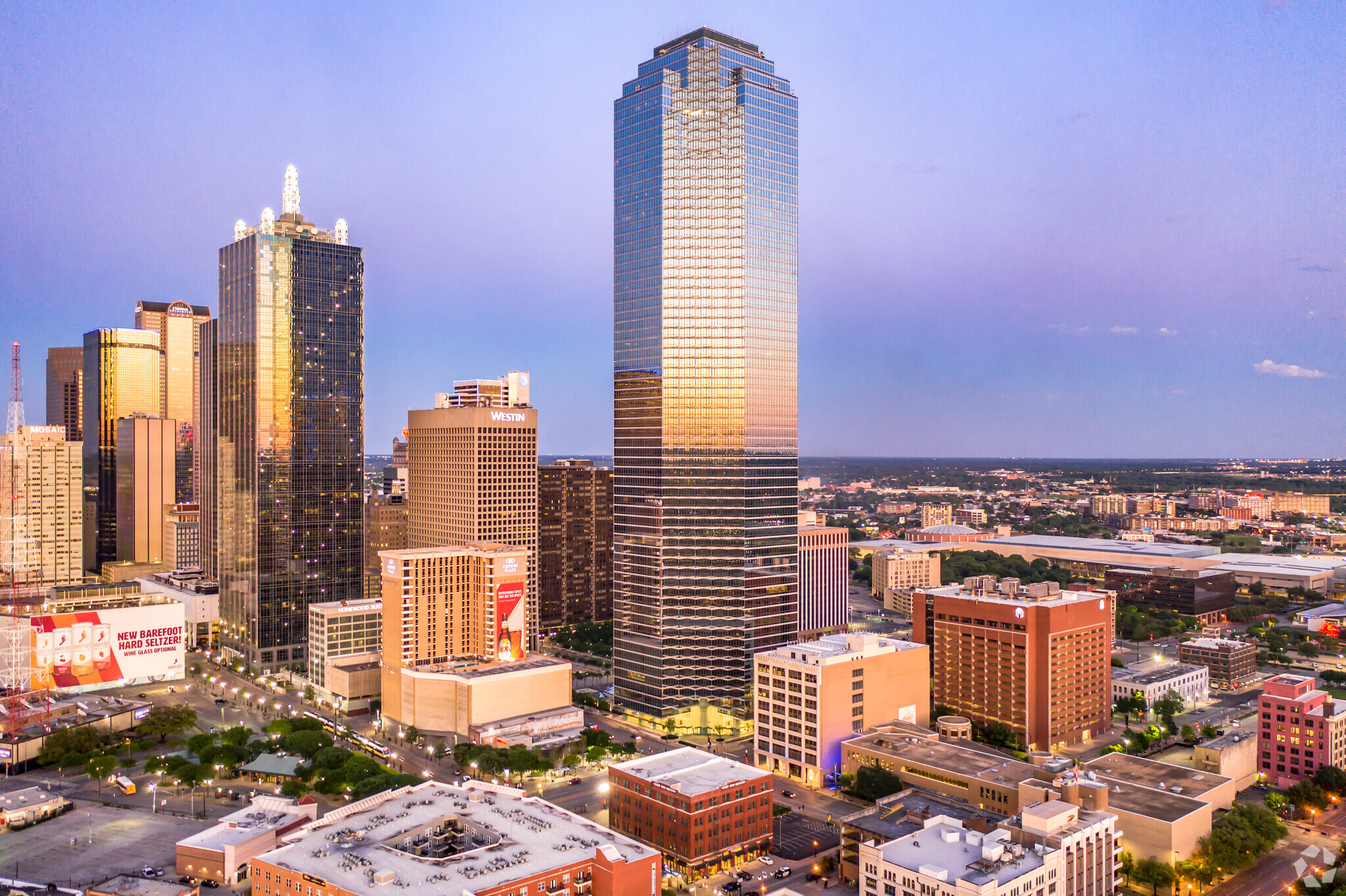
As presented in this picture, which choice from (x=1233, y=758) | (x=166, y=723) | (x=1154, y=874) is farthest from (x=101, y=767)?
(x=1233, y=758)

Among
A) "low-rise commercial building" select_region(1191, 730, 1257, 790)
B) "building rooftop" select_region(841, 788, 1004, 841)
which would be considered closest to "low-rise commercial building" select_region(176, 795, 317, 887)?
"building rooftop" select_region(841, 788, 1004, 841)

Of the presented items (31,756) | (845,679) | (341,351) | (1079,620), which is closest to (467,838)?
(845,679)

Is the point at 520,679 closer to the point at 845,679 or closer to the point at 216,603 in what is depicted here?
the point at 845,679

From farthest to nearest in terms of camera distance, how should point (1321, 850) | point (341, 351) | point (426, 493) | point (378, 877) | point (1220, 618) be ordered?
point (1220, 618), point (341, 351), point (426, 493), point (1321, 850), point (378, 877)

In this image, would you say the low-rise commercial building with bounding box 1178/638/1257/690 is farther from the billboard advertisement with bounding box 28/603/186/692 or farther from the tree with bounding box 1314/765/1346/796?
the billboard advertisement with bounding box 28/603/186/692

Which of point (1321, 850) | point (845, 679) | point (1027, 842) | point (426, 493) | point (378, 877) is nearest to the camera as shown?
point (378, 877)

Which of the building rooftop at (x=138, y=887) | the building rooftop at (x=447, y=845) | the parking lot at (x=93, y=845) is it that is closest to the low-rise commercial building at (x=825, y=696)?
the building rooftop at (x=447, y=845)
